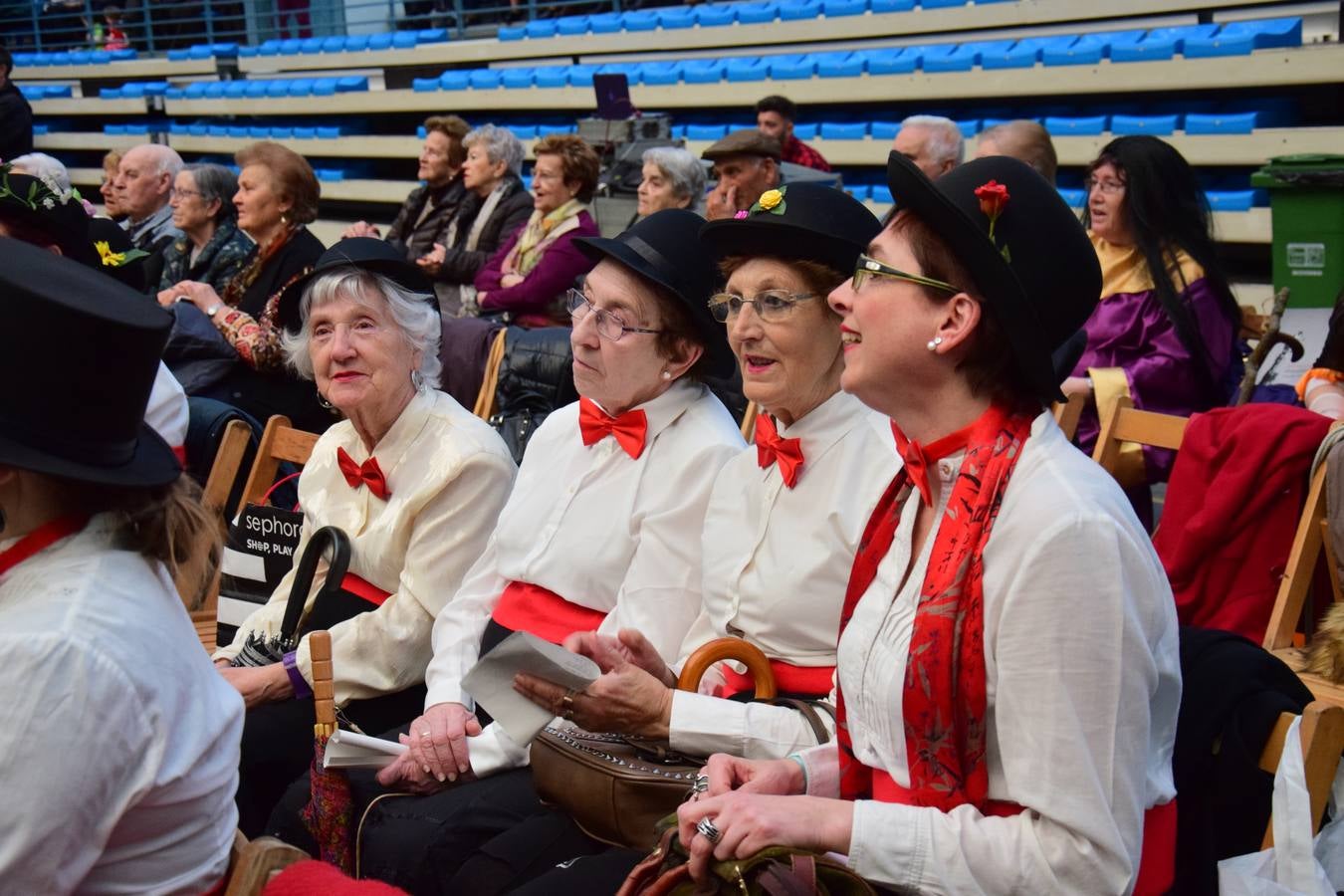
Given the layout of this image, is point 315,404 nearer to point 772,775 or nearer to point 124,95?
point 772,775

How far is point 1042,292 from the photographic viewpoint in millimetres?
1775

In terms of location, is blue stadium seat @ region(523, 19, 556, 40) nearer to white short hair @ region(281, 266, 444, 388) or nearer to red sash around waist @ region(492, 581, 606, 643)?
white short hair @ region(281, 266, 444, 388)

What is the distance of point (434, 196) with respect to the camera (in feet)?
26.7

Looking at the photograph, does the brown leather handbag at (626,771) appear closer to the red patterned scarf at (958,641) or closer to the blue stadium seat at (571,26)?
the red patterned scarf at (958,641)

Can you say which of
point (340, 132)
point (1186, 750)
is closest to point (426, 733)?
point (1186, 750)

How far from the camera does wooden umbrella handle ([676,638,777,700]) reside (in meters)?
2.27

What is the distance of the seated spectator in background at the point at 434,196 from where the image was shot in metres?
7.95

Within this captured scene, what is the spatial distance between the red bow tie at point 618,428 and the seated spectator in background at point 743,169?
133 inches

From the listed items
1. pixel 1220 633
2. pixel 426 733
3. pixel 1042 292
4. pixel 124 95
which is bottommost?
pixel 426 733

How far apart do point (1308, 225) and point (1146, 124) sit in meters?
2.47

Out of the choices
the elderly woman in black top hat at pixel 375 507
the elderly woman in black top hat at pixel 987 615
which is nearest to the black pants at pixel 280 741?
the elderly woman in black top hat at pixel 375 507

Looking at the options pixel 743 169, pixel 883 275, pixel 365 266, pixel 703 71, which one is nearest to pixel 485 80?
pixel 703 71

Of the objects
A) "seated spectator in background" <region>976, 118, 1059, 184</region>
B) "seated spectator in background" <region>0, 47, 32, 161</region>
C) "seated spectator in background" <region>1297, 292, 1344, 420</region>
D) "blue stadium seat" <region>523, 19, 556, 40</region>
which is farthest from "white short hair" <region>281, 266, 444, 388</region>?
"blue stadium seat" <region>523, 19, 556, 40</region>

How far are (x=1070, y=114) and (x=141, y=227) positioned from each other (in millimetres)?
6050
